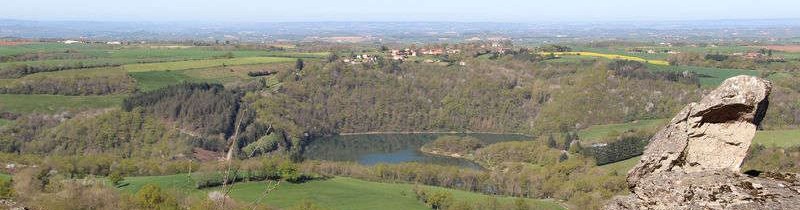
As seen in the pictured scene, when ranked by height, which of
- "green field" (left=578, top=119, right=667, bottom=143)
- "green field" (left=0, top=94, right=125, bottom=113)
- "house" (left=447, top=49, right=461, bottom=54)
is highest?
"house" (left=447, top=49, right=461, bottom=54)

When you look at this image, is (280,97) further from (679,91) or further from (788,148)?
(788,148)

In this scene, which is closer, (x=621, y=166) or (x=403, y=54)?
(x=621, y=166)

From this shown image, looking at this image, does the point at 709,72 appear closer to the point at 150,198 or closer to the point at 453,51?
the point at 453,51

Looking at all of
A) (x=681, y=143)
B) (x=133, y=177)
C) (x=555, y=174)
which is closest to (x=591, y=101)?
(x=555, y=174)

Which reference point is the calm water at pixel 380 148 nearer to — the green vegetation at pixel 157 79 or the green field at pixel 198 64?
the green vegetation at pixel 157 79

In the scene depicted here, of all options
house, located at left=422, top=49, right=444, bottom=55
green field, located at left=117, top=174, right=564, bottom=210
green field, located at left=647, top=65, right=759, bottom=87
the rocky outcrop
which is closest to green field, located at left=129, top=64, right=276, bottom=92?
house, located at left=422, top=49, right=444, bottom=55

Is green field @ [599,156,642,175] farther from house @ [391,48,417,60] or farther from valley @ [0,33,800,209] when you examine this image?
house @ [391,48,417,60]

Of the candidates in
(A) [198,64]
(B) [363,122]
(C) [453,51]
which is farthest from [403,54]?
(A) [198,64]
